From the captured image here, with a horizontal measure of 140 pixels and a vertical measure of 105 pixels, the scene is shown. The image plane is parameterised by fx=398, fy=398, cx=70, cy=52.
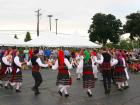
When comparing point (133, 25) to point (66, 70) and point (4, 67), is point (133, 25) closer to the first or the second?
point (4, 67)

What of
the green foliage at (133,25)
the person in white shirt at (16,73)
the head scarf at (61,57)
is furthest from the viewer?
the green foliage at (133,25)

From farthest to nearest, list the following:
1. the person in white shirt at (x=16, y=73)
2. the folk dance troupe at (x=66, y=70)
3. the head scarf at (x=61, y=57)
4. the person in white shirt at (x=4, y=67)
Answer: the person in white shirt at (x=4, y=67) → the person in white shirt at (x=16, y=73) → the folk dance troupe at (x=66, y=70) → the head scarf at (x=61, y=57)

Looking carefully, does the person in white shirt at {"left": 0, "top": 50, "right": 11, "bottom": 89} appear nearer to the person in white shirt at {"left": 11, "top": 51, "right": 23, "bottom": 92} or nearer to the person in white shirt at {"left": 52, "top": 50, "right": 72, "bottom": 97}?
the person in white shirt at {"left": 11, "top": 51, "right": 23, "bottom": 92}

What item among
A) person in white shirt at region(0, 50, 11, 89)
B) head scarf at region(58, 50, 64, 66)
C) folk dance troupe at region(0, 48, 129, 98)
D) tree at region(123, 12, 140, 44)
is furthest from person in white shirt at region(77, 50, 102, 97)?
tree at region(123, 12, 140, 44)

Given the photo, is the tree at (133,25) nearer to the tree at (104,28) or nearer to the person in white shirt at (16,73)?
the tree at (104,28)

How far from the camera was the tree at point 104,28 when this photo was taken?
5027 centimetres

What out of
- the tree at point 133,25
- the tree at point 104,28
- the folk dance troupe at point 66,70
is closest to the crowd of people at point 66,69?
the folk dance troupe at point 66,70

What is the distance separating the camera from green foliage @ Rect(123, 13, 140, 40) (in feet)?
150

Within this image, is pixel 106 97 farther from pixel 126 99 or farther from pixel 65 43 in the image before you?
pixel 65 43

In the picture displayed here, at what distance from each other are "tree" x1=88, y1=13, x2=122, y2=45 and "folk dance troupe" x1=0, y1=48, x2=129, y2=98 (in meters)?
35.2

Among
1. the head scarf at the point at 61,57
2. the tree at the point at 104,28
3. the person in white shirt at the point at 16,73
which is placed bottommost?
the person in white shirt at the point at 16,73

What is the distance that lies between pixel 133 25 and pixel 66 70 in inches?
1365

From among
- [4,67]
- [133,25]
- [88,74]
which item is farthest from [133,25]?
[88,74]

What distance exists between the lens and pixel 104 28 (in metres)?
50.1
